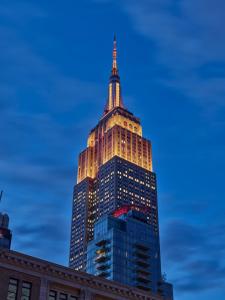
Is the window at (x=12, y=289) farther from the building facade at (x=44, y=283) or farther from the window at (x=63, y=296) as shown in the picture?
the window at (x=63, y=296)

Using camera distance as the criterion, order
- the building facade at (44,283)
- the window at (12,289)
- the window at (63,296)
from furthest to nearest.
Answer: the window at (63,296) < the building facade at (44,283) < the window at (12,289)

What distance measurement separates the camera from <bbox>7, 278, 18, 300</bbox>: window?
205 ft

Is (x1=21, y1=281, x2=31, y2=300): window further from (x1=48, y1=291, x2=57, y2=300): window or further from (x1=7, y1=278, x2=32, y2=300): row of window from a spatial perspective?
(x1=48, y1=291, x2=57, y2=300): window

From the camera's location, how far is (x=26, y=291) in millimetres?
64062

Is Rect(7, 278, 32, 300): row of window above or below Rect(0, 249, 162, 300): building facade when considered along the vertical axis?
below

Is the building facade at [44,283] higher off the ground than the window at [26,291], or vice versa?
the building facade at [44,283]

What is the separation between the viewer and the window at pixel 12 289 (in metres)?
62.3

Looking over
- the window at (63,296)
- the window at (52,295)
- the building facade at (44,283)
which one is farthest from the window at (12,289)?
the window at (63,296)

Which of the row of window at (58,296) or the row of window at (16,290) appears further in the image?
the row of window at (58,296)

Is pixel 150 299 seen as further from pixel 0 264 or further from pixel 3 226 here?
pixel 3 226

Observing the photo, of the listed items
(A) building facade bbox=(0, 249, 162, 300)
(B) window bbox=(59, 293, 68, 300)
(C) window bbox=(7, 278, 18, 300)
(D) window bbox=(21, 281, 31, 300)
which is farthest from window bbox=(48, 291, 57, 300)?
(C) window bbox=(7, 278, 18, 300)

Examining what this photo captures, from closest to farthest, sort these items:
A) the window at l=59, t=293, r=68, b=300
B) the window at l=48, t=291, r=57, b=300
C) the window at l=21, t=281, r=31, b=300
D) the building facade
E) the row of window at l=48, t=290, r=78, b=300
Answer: the building facade < the window at l=21, t=281, r=31, b=300 < the window at l=48, t=291, r=57, b=300 < the row of window at l=48, t=290, r=78, b=300 < the window at l=59, t=293, r=68, b=300

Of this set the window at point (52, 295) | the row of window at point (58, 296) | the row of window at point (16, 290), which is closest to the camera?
the row of window at point (16, 290)

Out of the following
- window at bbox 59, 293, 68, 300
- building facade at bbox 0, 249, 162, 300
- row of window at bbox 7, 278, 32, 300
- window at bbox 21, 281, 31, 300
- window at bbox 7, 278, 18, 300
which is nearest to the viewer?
window at bbox 7, 278, 18, 300
